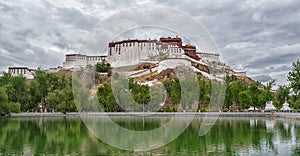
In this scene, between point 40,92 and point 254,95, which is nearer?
point 254,95

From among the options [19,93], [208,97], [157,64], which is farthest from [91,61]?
[208,97]

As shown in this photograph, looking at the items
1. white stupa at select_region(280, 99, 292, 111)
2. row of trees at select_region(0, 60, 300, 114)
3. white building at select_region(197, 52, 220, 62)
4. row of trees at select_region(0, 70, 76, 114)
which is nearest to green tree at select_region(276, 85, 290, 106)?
row of trees at select_region(0, 60, 300, 114)

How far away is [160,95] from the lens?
5131 cm

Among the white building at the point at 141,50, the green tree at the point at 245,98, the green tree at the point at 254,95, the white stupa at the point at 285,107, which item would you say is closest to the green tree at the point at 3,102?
the green tree at the point at 245,98

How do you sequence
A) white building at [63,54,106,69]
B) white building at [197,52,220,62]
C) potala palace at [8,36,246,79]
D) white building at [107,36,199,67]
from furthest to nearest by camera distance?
white building at [197,52,220,62] → white building at [63,54,106,69] → white building at [107,36,199,67] → potala palace at [8,36,246,79]

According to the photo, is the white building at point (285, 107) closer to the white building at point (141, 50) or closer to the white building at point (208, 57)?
the white building at point (141, 50)

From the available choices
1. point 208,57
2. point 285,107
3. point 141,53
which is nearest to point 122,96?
point 285,107

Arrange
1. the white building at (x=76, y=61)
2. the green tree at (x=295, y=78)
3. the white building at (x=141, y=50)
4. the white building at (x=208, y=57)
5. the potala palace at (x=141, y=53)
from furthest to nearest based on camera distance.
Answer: the white building at (x=208, y=57) → the white building at (x=76, y=61) → the white building at (x=141, y=50) → the potala palace at (x=141, y=53) → the green tree at (x=295, y=78)

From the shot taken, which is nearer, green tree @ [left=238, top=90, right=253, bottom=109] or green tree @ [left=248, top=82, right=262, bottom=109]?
green tree @ [left=238, top=90, right=253, bottom=109]

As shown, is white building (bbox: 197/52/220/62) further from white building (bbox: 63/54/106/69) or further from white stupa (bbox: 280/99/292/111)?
white stupa (bbox: 280/99/292/111)

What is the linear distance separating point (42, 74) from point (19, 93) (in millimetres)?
4709

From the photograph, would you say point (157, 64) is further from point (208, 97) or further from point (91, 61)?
point (208, 97)

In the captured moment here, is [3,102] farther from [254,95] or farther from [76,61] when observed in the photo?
[76,61]

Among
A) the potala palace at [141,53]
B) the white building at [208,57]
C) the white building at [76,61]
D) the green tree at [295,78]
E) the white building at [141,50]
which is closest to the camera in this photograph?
the green tree at [295,78]
